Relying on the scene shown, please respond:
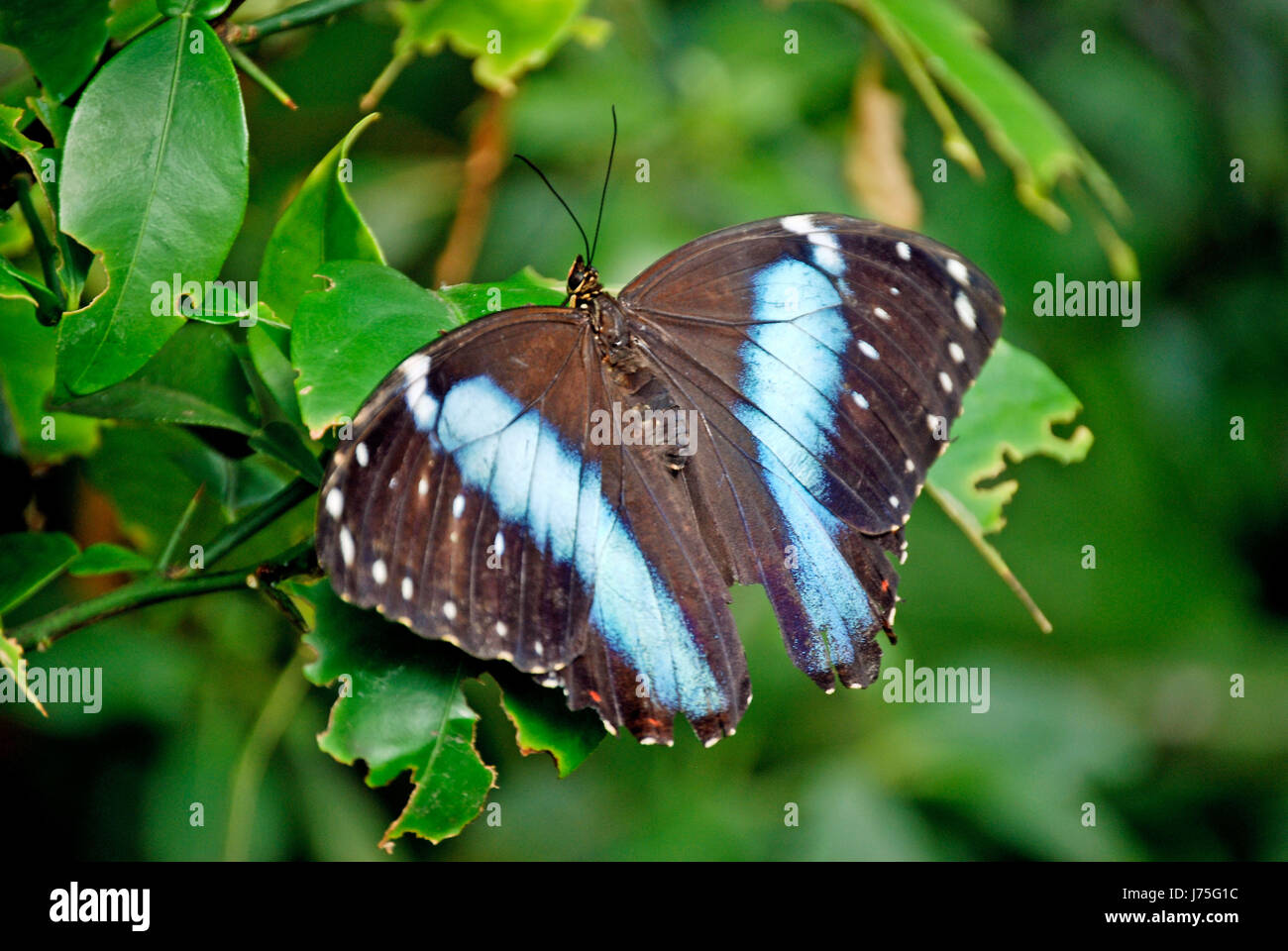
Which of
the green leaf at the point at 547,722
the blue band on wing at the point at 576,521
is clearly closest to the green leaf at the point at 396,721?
the green leaf at the point at 547,722

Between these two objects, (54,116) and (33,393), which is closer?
(54,116)

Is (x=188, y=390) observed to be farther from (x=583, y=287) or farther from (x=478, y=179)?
(x=478, y=179)

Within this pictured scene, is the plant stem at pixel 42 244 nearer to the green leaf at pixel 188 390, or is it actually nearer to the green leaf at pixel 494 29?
the green leaf at pixel 188 390

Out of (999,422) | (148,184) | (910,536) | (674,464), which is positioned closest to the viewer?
(148,184)

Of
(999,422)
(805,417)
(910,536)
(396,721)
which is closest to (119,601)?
(396,721)

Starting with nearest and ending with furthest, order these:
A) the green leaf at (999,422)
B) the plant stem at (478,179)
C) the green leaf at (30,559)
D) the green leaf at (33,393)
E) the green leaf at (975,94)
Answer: the green leaf at (30,559) → the green leaf at (33,393) → the green leaf at (999,422) → the green leaf at (975,94) → the plant stem at (478,179)

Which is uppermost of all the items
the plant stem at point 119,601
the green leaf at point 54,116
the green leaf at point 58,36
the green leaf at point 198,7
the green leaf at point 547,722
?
the green leaf at point 198,7

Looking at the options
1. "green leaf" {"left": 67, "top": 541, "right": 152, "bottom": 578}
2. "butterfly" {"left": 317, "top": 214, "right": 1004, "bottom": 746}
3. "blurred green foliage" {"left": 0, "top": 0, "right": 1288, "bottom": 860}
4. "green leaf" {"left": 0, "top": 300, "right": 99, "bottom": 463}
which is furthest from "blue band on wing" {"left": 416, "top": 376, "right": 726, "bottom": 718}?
"blurred green foliage" {"left": 0, "top": 0, "right": 1288, "bottom": 860}
